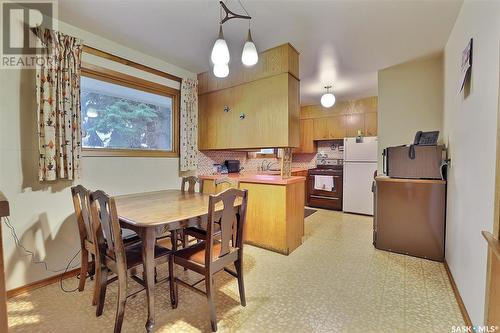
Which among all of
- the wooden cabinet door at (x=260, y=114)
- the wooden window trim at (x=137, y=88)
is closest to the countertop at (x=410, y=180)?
the wooden cabinet door at (x=260, y=114)

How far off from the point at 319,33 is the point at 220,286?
8.88 ft

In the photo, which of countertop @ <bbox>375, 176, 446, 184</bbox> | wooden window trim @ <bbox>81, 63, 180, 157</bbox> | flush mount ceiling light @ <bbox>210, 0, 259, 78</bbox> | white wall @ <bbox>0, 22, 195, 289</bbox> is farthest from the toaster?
countertop @ <bbox>375, 176, 446, 184</bbox>

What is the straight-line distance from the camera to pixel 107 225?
1579 millimetres

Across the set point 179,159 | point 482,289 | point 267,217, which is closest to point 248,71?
point 179,159

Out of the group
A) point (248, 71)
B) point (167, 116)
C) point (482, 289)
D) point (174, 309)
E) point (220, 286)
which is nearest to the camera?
point (482, 289)

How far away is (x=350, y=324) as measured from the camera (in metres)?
1.65

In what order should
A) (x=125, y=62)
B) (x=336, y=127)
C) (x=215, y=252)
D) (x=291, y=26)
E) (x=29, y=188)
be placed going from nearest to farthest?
(x=215, y=252) → (x=29, y=188) → (x=291, y=26) → (x=125, y=62) → (x=336, y=127)

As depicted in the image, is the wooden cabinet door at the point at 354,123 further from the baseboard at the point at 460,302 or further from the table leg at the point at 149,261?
the table leg at the point at 149,261

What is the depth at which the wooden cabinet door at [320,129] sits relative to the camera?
5.53 m

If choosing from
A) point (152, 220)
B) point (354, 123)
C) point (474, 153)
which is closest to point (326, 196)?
point (354, 123)

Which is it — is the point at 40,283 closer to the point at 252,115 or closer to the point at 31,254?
the point at 31,254

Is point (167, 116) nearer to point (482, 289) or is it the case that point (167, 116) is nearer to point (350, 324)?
point (350, 324)

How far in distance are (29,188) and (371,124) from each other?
17.7 feet

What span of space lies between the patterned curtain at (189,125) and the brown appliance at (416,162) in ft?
8.60
